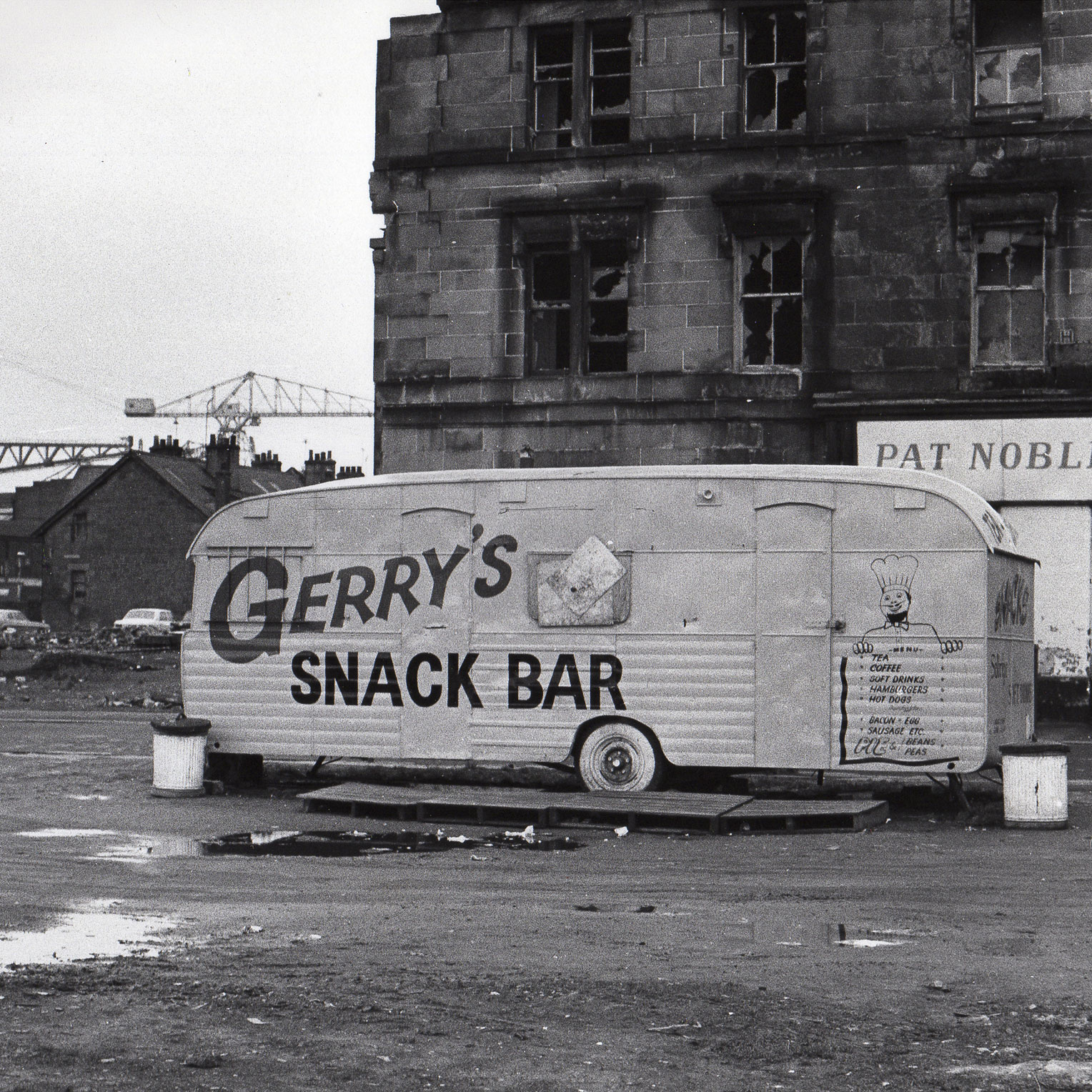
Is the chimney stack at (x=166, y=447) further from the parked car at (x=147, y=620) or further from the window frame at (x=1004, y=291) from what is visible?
the window frame at (x=1004, y=291)

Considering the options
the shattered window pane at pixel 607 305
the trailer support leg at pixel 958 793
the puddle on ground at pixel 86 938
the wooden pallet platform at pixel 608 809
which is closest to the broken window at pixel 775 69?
the shattered window pane at pixel 607 305

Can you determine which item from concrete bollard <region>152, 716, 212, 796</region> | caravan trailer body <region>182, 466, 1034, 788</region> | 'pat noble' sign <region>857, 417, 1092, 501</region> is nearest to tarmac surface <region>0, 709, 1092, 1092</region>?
caravan trailer body <region>182, 466, 1034, 788</region>

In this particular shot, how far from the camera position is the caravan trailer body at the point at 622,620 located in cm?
1612

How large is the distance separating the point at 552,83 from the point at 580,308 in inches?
142

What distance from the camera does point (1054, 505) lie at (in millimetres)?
25641

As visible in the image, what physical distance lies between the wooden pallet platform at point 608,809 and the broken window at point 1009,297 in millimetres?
11686

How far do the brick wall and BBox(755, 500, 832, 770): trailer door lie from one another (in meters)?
65.7

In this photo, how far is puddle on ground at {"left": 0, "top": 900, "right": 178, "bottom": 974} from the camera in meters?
8.80

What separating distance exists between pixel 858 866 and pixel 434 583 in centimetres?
632

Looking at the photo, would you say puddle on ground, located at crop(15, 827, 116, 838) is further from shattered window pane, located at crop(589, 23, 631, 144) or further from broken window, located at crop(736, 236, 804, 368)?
shattered window pane, located at crop(589, 23, 631, 144)

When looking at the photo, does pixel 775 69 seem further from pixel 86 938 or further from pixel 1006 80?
pixel 86 938

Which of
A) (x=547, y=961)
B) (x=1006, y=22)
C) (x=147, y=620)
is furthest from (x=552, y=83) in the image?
(x=147, y=620)

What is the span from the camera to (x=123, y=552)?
3265 inches

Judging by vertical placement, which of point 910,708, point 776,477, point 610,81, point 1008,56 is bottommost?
point 910,708
